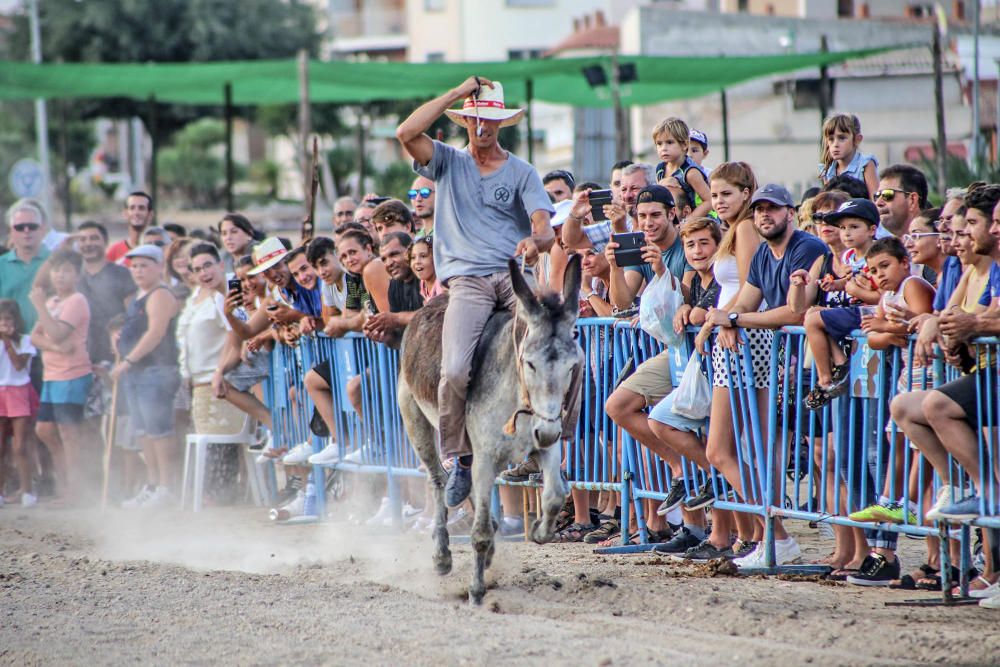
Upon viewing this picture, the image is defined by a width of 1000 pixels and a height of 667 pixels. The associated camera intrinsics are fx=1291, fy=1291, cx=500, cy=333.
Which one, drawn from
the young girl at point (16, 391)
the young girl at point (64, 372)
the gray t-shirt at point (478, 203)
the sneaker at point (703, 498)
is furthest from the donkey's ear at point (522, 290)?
the young girl at point (16, 391)

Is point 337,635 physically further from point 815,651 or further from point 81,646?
point 815,651

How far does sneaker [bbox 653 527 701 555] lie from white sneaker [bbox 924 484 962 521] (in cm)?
209

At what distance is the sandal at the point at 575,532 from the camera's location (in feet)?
31.4

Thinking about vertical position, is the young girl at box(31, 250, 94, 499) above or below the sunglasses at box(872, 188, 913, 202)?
below

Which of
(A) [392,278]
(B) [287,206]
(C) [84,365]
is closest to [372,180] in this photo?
(B) [287,206]

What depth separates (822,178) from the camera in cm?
996

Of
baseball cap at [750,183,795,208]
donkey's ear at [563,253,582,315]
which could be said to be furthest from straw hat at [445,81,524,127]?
baseball cap at [750,183,795,208]

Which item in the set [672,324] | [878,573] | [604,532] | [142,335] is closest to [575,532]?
[604,532]

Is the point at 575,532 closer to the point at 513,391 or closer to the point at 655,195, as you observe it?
the point at 513,391

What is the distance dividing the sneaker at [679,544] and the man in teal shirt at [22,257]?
837 centimetres

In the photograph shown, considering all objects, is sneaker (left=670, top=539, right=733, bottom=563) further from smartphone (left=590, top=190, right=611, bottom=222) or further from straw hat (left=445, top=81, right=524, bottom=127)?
straw hat (left=445, top=81, right=524, bottom=127)

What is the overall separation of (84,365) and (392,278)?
4.78m

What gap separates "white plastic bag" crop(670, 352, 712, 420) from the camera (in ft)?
27.1

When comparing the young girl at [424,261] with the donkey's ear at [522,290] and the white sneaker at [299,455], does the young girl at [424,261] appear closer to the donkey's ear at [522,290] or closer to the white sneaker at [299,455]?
the white sneaker at [299,455]
